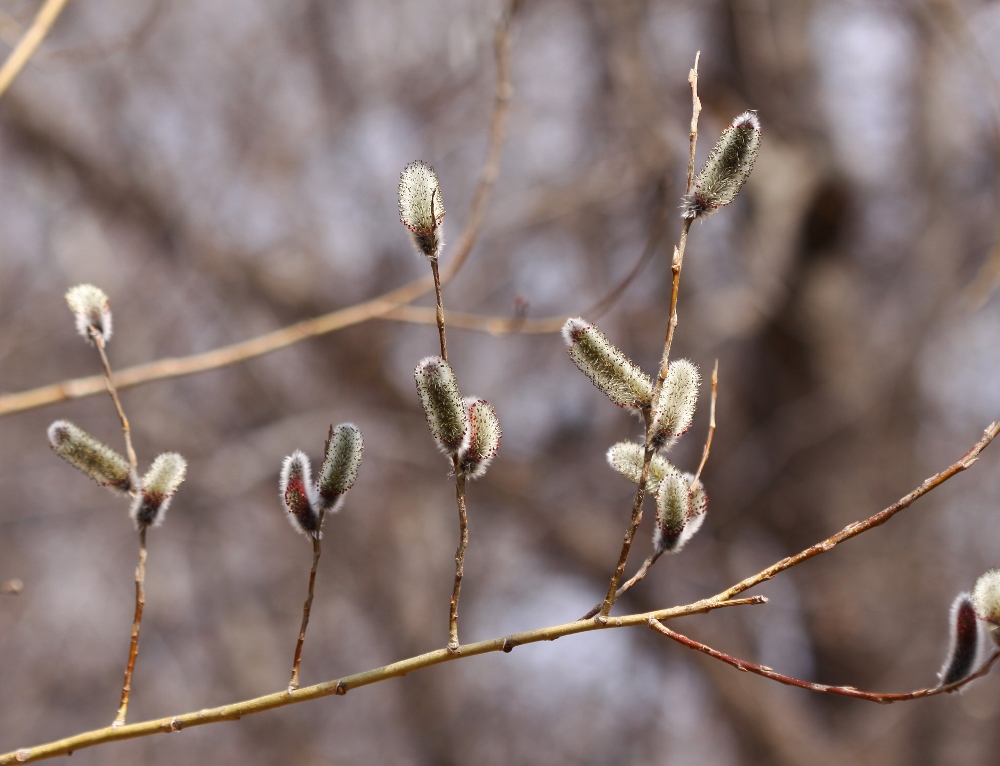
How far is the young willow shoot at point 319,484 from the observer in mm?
908

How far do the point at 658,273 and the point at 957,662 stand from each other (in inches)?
154

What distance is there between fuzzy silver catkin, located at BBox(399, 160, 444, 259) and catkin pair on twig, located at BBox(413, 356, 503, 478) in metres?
0.13

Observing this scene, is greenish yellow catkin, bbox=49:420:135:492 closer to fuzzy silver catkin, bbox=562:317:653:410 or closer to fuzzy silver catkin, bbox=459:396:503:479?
fuzzy silver catkin, bbox=459:396:503:479

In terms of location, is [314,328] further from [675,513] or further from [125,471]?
[675,513]

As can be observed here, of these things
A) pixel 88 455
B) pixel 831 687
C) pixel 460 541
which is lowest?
pixel 831 687

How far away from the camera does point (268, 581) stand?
576cm

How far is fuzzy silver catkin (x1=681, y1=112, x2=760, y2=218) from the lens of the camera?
0.91 m

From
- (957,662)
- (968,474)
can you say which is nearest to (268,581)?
(968,474)

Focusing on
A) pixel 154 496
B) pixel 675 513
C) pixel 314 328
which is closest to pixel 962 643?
pixel 675 513

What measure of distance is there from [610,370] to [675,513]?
17 cm

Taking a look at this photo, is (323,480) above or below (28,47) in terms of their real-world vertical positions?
below

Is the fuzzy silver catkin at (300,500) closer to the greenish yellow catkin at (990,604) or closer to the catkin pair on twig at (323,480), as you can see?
the catkin pair on twig at (323,480)

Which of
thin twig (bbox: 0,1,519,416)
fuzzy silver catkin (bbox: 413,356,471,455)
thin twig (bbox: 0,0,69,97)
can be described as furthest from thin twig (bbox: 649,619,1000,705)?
thin twig (bbox: 0,0,69,97)

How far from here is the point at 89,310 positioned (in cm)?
111
